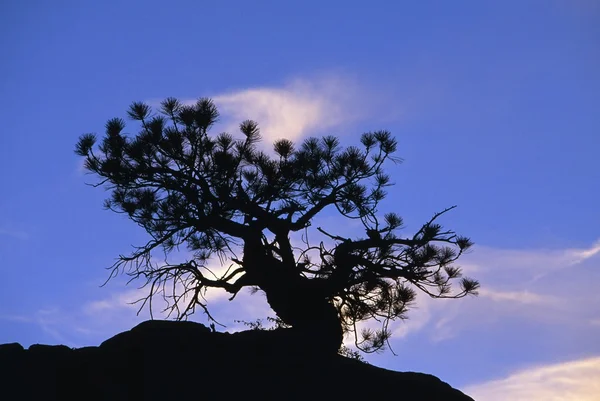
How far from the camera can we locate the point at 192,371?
8711 millimetres

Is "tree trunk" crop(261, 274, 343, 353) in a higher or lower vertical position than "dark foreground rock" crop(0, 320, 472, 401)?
higher

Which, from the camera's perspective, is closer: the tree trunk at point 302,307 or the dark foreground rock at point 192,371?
the dark foreground rock at point 192,371

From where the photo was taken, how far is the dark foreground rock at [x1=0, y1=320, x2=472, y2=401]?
27.7 ft

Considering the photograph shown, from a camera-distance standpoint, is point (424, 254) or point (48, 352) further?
point (424, 254)

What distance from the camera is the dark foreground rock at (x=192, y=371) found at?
8.44 metres

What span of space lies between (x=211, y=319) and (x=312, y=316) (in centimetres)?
147

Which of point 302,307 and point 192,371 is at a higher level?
point 302,307

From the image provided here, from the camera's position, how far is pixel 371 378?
9570 millimetres

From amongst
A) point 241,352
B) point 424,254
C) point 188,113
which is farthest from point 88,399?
point 424,254

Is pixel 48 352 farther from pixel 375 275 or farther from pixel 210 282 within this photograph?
pixel 375 275

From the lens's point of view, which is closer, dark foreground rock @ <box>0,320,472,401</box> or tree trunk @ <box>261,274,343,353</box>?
dark foreground rock @ <box>0,320,472,401</box>

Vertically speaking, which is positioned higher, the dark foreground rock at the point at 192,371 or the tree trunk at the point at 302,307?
the tree trunk at the point at 302,307

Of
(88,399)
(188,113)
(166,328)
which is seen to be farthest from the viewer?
(188,113)

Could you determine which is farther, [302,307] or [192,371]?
[302,307]
